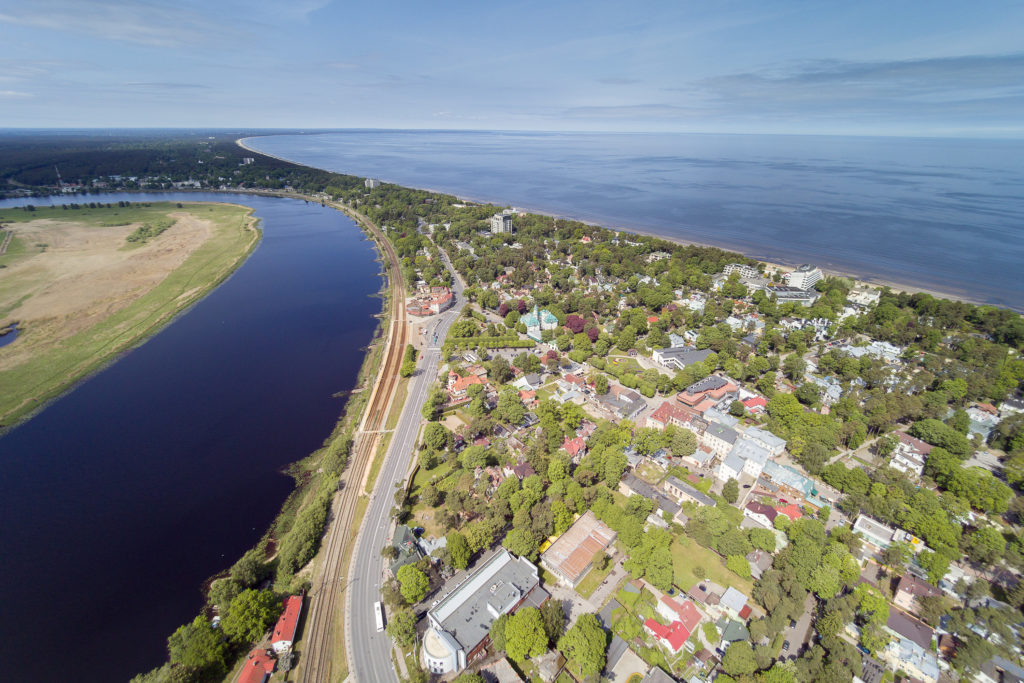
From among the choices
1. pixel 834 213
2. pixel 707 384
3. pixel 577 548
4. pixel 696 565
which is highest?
pixel 834 213

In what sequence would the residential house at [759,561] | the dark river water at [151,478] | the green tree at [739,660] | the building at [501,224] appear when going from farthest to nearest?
1. the building at [501,224]
2. the residential house at [759,561]
3. the dark river water at [151,478]
4. the green tree at [739,660]

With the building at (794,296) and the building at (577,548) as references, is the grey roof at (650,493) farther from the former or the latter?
the building at (794,296)

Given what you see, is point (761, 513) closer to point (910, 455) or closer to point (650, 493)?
point (650, 493)

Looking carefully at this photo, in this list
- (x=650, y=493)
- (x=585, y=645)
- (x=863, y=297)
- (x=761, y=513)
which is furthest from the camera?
(x=863, y=297)

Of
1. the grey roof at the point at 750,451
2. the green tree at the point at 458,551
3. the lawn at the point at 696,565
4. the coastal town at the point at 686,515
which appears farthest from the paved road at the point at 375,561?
the grey roof at the point at 750,451

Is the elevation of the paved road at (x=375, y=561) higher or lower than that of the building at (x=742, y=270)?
lower

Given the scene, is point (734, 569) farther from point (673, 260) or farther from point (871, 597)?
point (673, 260)

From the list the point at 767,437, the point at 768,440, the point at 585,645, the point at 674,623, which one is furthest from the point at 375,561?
the point at 767,437

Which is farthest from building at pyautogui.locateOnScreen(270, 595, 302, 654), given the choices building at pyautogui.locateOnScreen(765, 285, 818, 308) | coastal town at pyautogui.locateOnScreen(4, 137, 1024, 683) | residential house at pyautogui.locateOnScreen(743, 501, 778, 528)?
building at pyautogui.locateOnScreen(765, 285, 818, 308)
